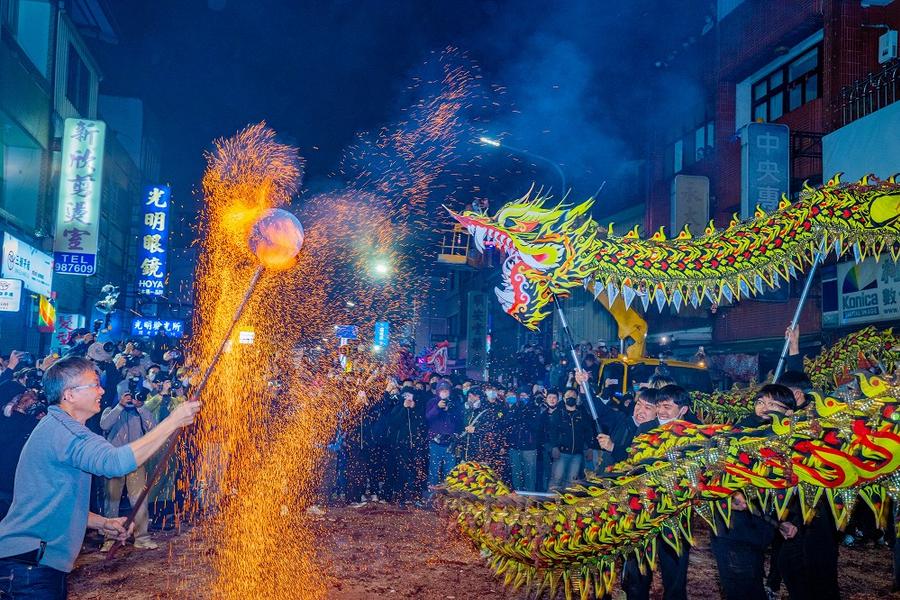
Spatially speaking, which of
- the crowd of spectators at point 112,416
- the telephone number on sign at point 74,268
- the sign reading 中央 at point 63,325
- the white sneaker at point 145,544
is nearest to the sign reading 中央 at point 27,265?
the telephone number on sign at point 74,268

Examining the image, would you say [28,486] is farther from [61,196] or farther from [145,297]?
[145,297]

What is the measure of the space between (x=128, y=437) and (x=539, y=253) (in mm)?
5901

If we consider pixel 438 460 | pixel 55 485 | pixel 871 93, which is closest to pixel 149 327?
pixel 438 460

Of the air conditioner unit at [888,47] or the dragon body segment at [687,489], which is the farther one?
the air conditioner unit at [888,47]

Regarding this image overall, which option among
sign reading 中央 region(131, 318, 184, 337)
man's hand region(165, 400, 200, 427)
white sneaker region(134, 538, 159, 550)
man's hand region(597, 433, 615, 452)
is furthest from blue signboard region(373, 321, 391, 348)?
man's hand region(165, 400, 200, 427)

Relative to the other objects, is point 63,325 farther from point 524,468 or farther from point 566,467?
point 566,467

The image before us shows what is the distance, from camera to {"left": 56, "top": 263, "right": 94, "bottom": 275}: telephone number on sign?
1791 centimetres

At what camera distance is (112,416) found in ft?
27.4

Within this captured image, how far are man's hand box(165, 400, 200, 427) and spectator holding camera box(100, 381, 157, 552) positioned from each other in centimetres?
502

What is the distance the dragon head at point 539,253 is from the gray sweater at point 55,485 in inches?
102

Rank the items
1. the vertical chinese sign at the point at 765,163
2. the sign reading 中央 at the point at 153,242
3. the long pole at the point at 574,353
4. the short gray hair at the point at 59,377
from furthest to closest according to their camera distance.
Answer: the sign reading 中央 at the point at 153,242 < the vertical chinese sign at the point at 765,163 < the long pole at the point at 574,353 < the short gray hair at the point at 59,377

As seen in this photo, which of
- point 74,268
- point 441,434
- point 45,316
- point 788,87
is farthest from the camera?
point 74,268

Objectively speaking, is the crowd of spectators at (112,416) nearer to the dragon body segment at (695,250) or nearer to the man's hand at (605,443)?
the dragon body segment at (695,250)

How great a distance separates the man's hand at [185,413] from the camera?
11.6 ft
